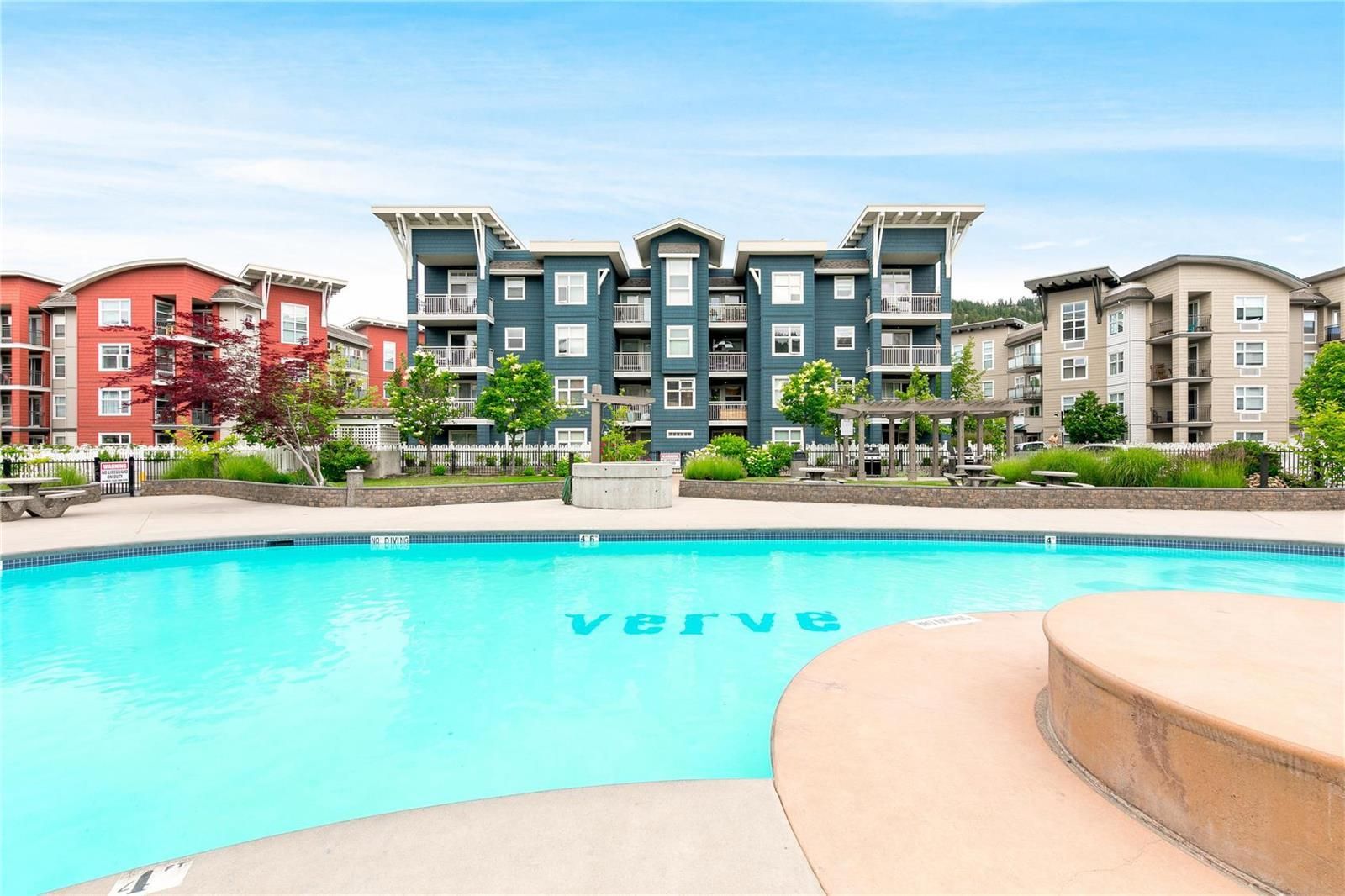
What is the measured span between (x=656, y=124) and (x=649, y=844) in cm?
1946

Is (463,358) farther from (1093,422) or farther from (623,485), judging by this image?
(1093,422)

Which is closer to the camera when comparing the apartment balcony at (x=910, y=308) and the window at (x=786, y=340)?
the apartment balcony at (x=910, y=308)

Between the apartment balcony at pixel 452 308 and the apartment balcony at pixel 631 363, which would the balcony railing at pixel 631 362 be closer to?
the apartment balcony at pixel 631 363

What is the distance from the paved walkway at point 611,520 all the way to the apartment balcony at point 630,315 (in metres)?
16.1

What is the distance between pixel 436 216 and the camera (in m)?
27.4

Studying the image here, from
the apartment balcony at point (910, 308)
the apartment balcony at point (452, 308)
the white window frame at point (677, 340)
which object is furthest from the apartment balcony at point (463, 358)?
the apartment balcony at point (910, 308)

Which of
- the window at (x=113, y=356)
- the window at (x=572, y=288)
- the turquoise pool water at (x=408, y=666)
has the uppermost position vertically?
the window at (x=572, y=288)

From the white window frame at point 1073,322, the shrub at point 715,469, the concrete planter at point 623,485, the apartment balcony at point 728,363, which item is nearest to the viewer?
the concrete planter at point 623,485

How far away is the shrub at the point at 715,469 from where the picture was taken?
58.6ft

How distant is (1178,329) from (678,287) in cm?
2676

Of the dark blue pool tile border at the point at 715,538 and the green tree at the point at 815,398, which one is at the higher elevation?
the green tree at the point at 815,398

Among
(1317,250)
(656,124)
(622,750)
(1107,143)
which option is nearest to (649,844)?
(622,750)

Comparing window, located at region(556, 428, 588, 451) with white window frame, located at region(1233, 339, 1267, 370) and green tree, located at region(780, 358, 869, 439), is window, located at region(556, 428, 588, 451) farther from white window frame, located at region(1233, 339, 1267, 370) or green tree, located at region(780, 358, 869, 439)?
white window frame, located at region(1233, 339, 1267, 370)

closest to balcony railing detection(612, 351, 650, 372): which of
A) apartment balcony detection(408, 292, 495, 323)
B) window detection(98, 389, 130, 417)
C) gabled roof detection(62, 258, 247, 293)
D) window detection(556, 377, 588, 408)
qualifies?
window detection(556, 377, 588, 408)
